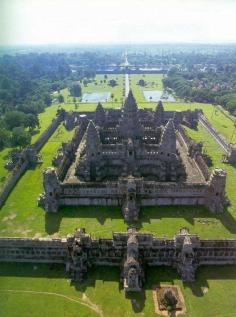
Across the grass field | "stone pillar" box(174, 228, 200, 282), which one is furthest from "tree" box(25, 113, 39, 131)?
"stone pillar" box(174, 228, 200, 282)

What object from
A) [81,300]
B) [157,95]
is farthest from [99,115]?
[157,95]

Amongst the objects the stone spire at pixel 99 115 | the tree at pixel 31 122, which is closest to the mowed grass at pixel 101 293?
the stone spire at pixel 99 115

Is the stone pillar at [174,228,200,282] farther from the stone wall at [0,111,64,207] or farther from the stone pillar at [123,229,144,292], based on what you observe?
the stone wall at [0,111,64,207]

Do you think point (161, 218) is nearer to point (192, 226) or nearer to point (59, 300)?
point (192, 226)

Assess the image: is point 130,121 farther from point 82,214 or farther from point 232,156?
point 82,214

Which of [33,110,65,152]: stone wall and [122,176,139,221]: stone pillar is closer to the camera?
[122,176,139,221]: stone pillar

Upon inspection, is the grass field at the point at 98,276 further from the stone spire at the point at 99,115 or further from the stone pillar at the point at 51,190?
the stone spire at the point at 99,115
